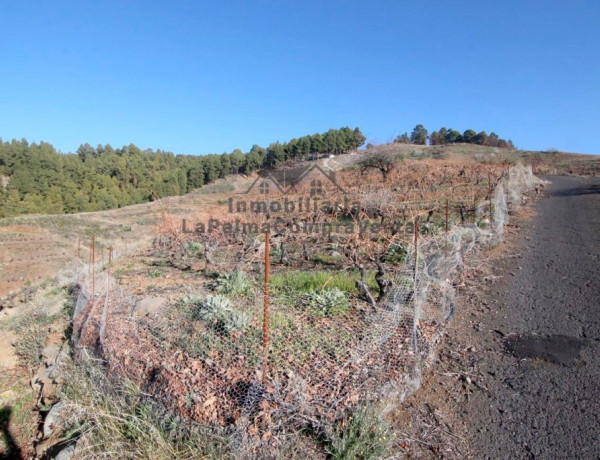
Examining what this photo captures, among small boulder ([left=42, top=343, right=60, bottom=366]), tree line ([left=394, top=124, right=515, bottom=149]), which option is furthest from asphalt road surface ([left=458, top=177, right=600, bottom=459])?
tree line ([left=394, top=124, right=515, bottom=149])

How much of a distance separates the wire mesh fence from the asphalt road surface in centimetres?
64

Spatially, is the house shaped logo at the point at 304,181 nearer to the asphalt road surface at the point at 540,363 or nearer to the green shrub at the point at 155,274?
the green shrub at the point at 155,274

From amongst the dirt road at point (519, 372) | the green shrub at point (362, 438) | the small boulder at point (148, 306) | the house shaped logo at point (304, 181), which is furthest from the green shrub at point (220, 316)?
the house shaped logo at point (304, 181)

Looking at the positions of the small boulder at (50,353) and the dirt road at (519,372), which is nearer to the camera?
the dirt road at (519,372)

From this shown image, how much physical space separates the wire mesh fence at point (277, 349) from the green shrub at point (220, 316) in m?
0.02

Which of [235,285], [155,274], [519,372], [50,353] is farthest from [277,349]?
[155,274]

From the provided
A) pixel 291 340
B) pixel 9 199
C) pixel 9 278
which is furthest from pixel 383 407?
pixel 9 199

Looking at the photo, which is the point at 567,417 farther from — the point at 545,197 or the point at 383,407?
the point at 545,197

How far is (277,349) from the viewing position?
3680mm

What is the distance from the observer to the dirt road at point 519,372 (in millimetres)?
2676

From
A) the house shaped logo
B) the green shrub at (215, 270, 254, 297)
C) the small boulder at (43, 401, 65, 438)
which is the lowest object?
the small boulder at (43, 401, 65, 438)

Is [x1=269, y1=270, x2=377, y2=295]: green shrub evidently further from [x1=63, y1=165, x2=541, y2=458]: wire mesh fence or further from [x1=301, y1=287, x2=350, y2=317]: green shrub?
[x1=301, y1=287, x2=350, y2=317]: green shrub

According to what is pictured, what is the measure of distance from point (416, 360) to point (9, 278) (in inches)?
660

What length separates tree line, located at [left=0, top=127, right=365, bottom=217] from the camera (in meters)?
39.3
